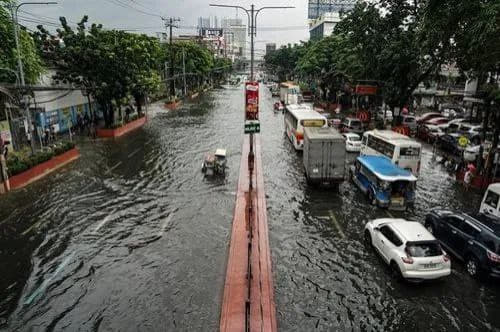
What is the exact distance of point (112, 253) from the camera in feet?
48.2

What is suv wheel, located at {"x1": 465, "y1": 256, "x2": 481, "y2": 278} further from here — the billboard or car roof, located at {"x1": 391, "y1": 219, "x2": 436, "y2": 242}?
the billboard

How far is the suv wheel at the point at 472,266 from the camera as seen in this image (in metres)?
12.9

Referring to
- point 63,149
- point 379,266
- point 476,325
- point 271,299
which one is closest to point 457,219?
point 379,266

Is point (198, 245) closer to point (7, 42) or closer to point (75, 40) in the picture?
point (7, 42)

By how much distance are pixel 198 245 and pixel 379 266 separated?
679 cm

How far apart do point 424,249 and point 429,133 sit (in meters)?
26.3

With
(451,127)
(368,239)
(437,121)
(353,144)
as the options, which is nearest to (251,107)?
(368,239)

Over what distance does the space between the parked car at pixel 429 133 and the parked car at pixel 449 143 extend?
0.75 meters

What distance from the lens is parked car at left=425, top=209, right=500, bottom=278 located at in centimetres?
1243

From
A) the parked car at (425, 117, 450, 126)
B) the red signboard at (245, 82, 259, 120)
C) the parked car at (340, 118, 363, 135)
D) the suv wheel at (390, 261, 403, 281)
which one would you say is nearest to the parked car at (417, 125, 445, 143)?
the parked car at (425, 117, 450, 126)

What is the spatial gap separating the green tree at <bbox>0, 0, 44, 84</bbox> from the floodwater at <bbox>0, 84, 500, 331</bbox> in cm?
892

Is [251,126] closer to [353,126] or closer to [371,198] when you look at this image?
[371,198]

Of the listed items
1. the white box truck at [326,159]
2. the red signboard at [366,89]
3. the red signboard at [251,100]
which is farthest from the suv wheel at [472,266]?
the red signboard at [366,89]

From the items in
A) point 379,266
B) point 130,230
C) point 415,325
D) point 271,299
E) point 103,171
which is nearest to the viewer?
point 415,325
